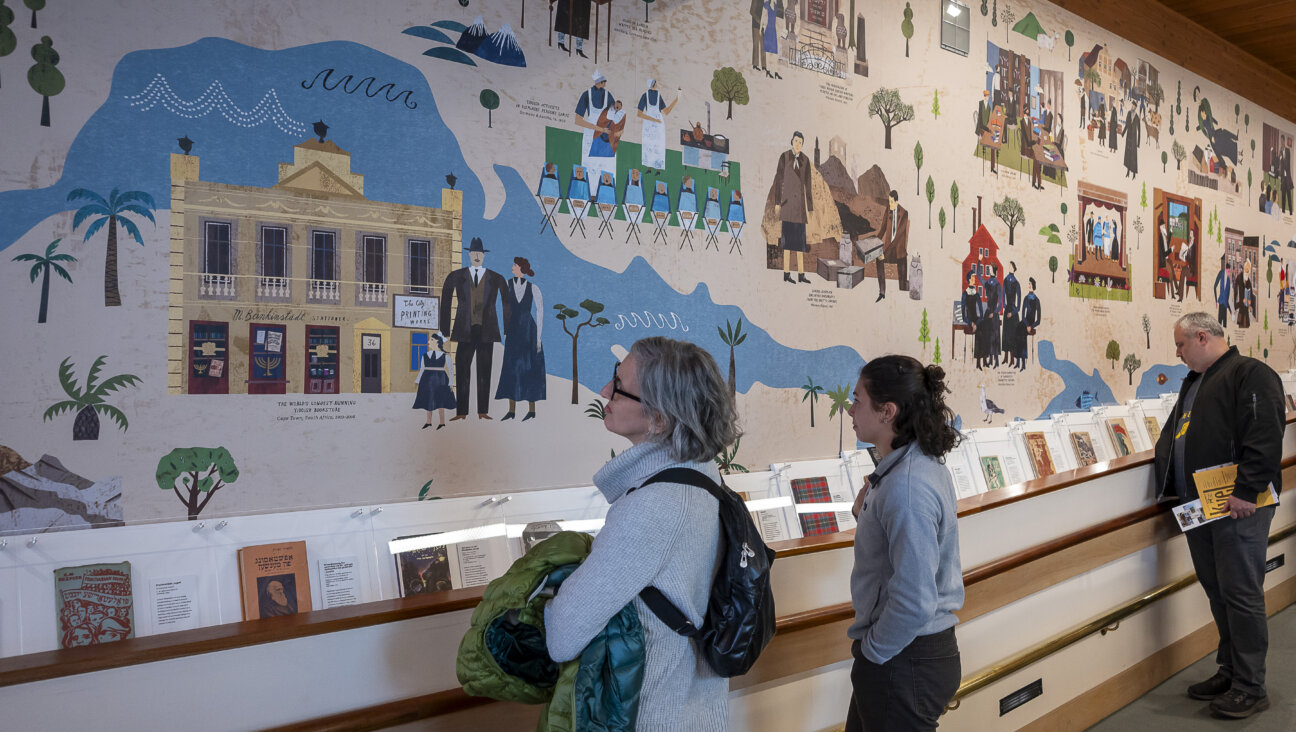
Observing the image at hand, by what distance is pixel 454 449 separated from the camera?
311cm

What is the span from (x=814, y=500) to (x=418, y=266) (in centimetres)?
210

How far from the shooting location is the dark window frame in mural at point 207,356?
2.62 meters

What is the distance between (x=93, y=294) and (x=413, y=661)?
1.47 meters

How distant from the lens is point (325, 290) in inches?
112

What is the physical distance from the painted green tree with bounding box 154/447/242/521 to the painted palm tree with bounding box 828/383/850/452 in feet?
9.15

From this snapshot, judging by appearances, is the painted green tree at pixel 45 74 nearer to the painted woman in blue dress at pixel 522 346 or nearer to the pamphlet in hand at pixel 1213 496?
the painted woman in blue dress at pixel 522 346

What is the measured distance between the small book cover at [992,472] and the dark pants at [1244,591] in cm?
103

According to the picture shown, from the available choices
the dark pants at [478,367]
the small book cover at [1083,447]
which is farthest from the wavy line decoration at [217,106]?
the small book cover at [1083,447]

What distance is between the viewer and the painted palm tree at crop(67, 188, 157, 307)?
246 cm

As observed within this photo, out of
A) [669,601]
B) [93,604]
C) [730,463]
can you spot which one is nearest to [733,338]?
[730,463]

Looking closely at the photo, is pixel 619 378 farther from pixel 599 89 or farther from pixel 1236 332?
pixel 1236 332

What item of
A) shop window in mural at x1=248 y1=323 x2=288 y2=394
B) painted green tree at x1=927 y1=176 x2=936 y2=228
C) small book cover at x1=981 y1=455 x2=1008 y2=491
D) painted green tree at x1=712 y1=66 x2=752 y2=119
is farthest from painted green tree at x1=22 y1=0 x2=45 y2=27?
small book cover at x1=981 y1=455 x2=1008 y2=491

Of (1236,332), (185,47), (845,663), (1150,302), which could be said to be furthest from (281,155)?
(1236,332)

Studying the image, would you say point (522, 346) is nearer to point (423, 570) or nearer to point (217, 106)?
point (423, 570)
